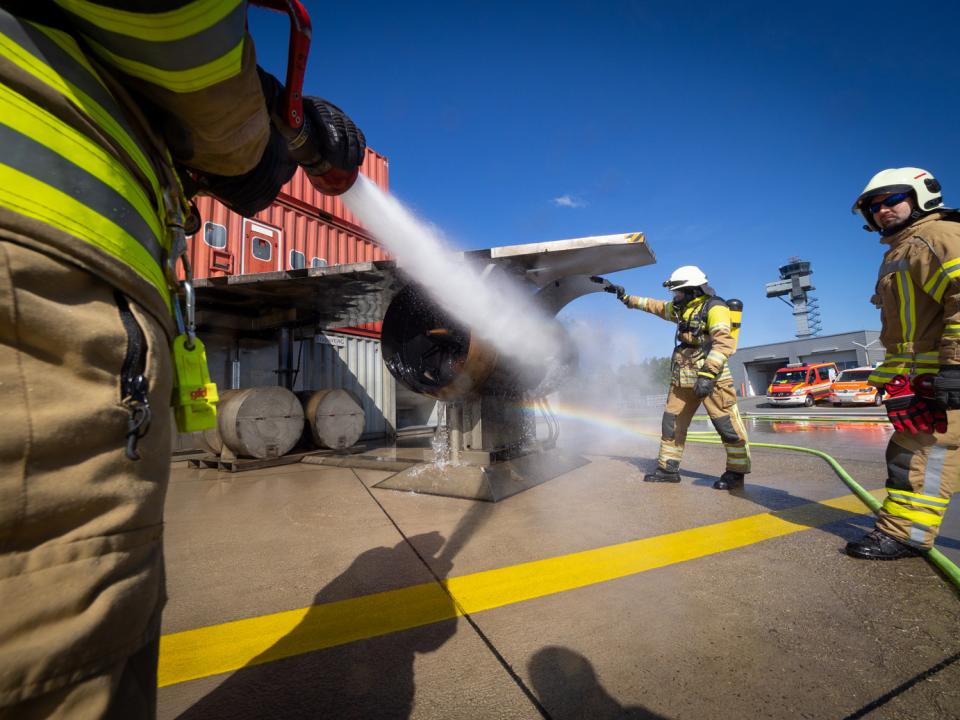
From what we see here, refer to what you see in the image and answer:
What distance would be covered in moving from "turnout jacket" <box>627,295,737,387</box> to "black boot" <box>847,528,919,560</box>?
169 centimetres

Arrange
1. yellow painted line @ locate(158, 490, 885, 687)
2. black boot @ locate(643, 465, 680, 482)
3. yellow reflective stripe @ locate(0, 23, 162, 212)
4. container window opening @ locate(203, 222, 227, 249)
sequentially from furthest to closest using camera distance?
container window opening @ locate(203, 222, 227, 249) → black boot @ locate(643, 465, 680, 482) → yellow painted line @ locate(158, 490, 885, 687) → yellow reflective stripe @ locate(0, 23, 162, 212)

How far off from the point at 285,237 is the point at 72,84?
345 inches

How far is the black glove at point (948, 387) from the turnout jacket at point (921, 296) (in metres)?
0.07

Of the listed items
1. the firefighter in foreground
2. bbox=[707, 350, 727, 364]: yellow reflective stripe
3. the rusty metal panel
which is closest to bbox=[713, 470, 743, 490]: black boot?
the firefighter in foreground

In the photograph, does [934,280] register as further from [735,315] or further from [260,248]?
[260,248]

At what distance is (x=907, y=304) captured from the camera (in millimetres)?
2309

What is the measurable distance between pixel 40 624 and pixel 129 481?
18cm

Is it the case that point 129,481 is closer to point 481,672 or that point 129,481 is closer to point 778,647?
point 481,672

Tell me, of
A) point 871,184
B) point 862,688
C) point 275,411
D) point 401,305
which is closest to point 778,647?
point 862,688

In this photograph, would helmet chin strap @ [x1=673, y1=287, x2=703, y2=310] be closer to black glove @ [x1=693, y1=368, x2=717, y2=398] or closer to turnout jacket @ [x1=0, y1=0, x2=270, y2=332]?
black glove @ [x1=693, y1=368, x2=717, y2=398]

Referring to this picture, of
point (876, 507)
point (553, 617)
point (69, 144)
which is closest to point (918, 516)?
point (876, 507)

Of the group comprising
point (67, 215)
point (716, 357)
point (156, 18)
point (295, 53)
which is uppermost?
point (295, 53)

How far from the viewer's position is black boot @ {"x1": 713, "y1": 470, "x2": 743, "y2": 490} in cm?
373

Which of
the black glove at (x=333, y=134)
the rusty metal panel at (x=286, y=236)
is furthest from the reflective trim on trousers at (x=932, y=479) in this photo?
the rusty metal panel at (x=286, y=236)
